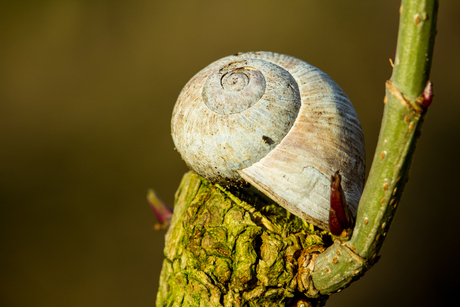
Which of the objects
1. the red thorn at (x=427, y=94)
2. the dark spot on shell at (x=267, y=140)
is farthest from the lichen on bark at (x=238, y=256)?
the red thorn at (x=427, y=94)

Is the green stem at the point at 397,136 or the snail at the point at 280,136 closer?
the green stem at the point at 397,136

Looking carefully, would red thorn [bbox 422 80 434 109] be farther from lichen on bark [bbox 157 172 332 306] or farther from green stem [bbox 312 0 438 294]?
lichen on bark [bbox 157 172 332 306]

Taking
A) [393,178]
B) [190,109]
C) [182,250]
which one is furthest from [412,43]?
[182,250]

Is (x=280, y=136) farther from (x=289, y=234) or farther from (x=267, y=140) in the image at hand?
(x=289, y=234)

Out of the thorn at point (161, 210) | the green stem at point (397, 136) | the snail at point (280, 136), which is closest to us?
the green stem at point (397, 136)

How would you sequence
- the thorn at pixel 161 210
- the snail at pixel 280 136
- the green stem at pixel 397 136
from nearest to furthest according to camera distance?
1. the green stem at pixel 397 136
2. the snail at pixel 280 136
3. the thorn at pixel 161 210

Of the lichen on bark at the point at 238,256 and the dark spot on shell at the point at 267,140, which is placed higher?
the dark spot on shell at the point at 267,140

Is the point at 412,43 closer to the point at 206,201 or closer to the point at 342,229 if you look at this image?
the point at 342,229

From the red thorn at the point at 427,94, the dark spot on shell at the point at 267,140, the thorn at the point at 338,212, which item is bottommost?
the thorn at the point at 338,212

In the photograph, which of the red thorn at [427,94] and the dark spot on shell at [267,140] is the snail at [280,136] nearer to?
the dark spot on shell at [267,140]
